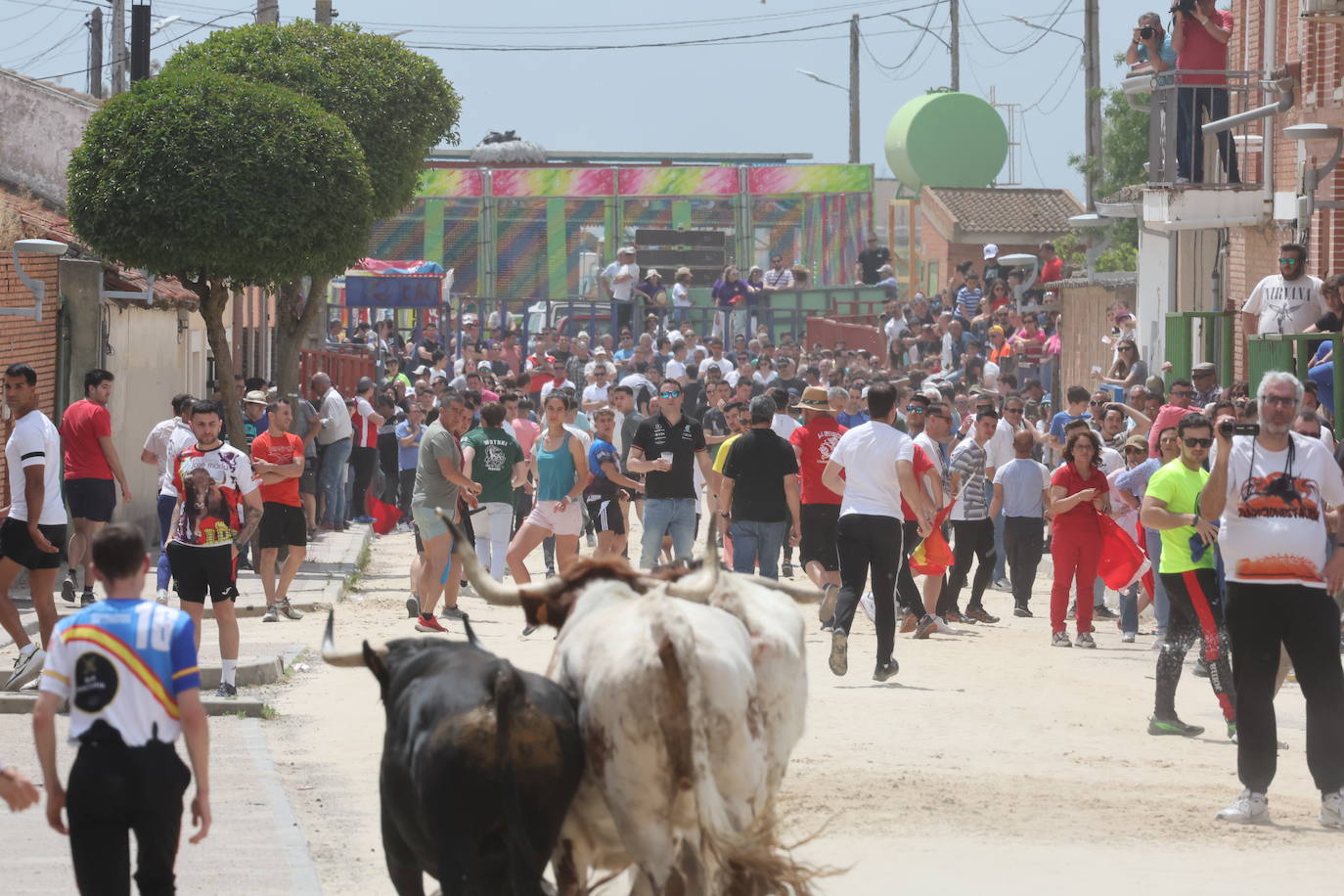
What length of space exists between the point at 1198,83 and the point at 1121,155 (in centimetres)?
2252

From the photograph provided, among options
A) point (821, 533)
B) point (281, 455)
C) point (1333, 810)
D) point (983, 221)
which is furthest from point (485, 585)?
point (983, 221)

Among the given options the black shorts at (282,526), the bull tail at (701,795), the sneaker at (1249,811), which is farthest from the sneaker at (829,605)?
the bull tail at (701,795)

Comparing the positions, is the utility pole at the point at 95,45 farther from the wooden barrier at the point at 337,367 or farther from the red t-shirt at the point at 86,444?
the red t-shirt at the point at 86,444

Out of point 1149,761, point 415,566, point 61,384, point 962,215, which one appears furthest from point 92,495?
point 962,215

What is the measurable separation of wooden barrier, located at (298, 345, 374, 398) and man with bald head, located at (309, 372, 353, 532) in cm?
409

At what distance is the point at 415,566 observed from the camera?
48.8 feet

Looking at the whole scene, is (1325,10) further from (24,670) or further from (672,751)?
(672,751)

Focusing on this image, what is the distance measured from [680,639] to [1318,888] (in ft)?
10.2

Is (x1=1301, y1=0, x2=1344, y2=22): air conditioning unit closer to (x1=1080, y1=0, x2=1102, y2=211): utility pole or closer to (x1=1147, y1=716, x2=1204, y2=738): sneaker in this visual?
(x1=1147, y1=716, x2=1204, y2=738): sneaker

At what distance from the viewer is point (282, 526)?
1558 centimetres

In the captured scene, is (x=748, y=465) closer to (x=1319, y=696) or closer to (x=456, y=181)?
(x=1319, y=696)

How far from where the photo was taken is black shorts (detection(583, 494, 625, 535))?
16.2m

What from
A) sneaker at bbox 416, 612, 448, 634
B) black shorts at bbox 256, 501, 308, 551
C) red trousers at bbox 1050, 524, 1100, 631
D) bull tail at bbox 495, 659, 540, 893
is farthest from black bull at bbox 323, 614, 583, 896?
black shorts at bbox 256, 501, 308, 551

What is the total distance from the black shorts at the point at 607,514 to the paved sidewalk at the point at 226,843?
6439 millimetres
